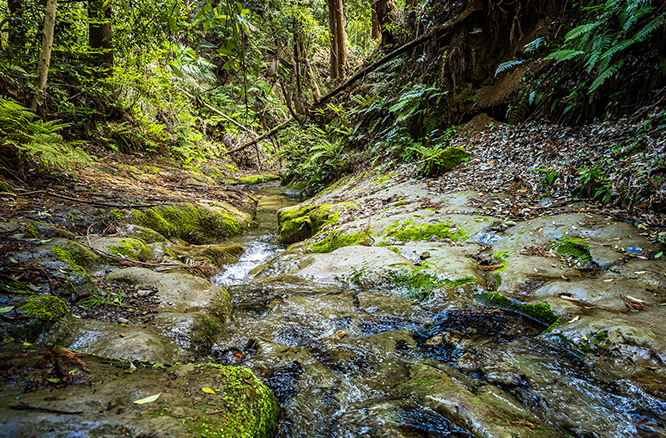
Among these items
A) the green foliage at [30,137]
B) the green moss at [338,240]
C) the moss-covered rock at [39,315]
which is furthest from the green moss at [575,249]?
the green foliage at [30,137]

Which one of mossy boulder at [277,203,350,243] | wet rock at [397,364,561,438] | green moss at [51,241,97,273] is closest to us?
wet rock at [397,364,561,438]

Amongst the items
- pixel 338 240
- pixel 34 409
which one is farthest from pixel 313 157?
pixel 34 409

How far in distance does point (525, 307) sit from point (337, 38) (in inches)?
496

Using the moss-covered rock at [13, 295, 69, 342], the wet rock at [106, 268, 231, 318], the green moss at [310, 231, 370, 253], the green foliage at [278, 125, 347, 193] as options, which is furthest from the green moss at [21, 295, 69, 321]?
the green foliage at [278, 125, 347, 193]

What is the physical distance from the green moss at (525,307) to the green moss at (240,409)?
228cm

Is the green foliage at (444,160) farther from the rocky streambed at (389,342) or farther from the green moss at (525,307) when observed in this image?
the green moss at (525,307)

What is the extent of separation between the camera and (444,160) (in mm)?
6629

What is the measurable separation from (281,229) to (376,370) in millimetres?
4986

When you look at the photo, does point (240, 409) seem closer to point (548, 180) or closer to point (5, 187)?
point (5, 187)

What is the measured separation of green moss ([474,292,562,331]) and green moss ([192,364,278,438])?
2278mm

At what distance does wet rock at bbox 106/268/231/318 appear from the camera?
305 cm

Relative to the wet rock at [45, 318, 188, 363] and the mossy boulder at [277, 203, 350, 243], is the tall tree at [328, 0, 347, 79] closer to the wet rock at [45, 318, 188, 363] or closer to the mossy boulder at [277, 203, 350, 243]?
the mossy boulder at [277, 203, 350, 243]

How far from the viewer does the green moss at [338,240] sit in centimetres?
508

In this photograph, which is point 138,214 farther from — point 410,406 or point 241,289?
point 410,406
